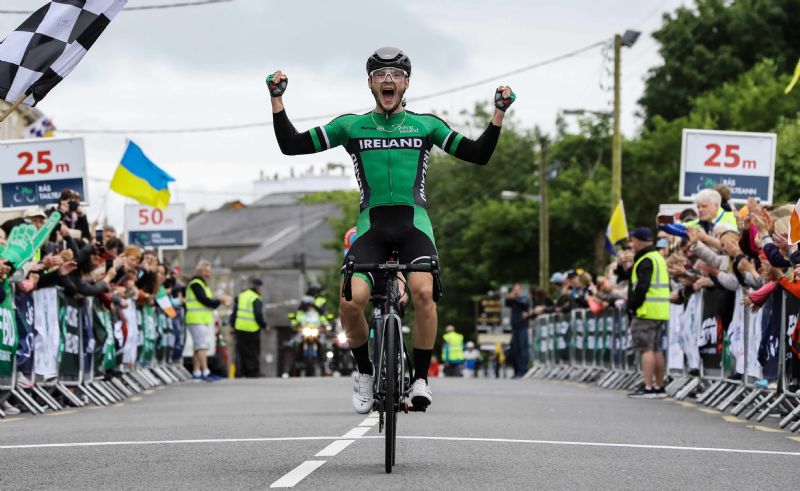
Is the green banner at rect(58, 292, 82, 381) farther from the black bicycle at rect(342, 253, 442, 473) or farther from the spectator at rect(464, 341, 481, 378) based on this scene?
Result: the spectator at rect(464, 341, 481, 378)

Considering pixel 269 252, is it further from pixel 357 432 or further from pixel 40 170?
pixel 357 432

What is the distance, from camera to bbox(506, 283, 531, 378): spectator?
32094 mm

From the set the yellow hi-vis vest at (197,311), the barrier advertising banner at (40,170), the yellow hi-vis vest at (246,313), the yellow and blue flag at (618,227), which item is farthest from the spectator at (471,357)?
the barrier advertising banner at (40,170)

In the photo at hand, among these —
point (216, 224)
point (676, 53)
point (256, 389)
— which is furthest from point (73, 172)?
point (216, 224)

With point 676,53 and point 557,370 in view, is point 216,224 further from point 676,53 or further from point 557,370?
point 557,370

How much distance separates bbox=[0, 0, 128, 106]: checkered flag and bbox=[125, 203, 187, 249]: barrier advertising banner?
76.7 ft

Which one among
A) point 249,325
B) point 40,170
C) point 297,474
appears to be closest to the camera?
point 297,474

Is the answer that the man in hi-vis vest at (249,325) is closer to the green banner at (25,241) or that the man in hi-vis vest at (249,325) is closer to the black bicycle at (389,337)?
the green banner at (25,241)

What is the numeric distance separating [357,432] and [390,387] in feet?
9.85

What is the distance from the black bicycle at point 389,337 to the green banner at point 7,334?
6.40 metres

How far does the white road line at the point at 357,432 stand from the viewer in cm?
1122

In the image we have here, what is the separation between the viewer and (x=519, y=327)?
107 ft

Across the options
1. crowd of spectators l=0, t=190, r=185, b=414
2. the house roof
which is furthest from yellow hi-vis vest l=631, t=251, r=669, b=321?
the house roof

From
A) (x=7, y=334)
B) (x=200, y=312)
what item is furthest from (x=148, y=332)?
(x=7, y=334)
